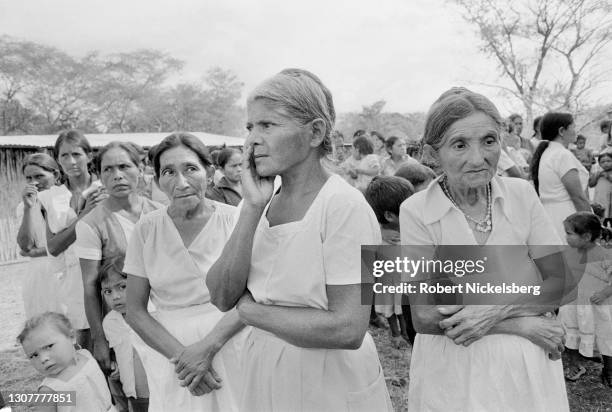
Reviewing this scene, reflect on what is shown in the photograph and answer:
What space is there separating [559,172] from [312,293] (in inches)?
146

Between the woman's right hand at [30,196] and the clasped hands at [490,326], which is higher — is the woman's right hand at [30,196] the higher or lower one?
the higher one

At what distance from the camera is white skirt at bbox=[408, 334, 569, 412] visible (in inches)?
63.6

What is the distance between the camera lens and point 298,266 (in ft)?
5.03

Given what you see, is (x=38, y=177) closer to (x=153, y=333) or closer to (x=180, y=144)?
(x=180, y=144)

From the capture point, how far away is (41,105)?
31.2m

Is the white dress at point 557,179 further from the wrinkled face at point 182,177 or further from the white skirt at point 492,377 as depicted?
the wrinkled face at point 182,177

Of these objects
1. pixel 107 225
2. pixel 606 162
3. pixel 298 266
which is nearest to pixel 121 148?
pixel 107 225


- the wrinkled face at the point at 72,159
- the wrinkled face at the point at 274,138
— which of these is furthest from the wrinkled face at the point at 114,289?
the wrinkled face at the point at 274,138

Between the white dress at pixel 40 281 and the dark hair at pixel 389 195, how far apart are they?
2.69m

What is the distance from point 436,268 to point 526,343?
41 cm

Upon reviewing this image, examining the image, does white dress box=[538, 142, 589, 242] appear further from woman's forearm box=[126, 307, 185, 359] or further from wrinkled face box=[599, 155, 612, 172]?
woman's forearm box=[126, 307, 185, 359]

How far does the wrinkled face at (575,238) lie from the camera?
3.83 meters

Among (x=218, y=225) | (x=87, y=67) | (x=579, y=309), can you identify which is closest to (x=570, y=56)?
(x=579, y=309)

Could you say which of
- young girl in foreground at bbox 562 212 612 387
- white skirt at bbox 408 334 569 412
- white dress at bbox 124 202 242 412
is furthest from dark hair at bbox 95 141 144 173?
young girl in foreground at bbox 562 212 612 387
